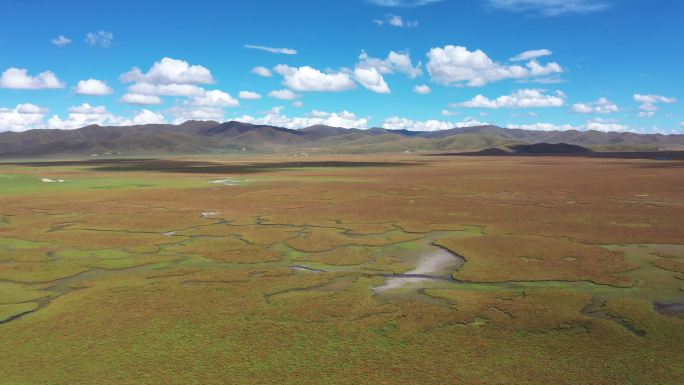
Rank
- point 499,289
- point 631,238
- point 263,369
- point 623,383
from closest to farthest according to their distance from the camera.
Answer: point 623,383, point 263,369, point 499,289, point 631,238

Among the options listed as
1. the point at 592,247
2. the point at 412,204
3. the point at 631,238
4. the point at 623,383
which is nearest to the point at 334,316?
the point at 623,383

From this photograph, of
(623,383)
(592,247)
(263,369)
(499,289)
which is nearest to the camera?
(623,383)

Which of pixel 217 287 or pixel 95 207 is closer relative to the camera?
pixel 217 287

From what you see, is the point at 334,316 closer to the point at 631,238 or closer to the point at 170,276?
the point at 170,276

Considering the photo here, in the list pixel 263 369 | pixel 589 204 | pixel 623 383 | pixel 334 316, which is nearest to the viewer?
pixel 623 383

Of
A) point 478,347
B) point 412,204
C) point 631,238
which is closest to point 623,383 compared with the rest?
point 478,347

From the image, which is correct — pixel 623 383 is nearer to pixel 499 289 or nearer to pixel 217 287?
pixel 499 289
